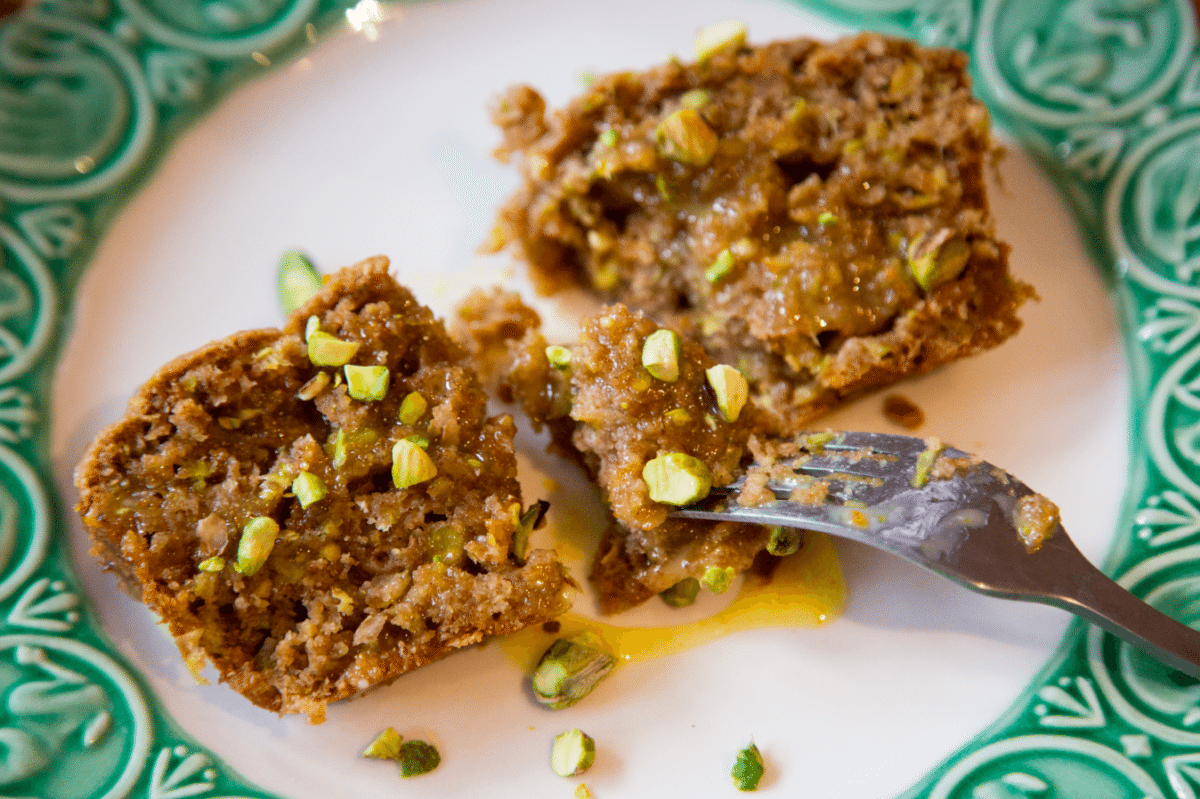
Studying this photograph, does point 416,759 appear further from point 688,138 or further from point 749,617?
point 688,138

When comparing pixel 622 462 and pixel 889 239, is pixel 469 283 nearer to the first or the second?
pixel 622 462

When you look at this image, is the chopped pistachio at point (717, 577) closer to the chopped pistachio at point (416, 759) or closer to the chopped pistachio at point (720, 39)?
the chopped pistachio at point (416, 759)

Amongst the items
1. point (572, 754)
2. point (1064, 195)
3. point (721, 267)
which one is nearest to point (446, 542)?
point (572, 754)

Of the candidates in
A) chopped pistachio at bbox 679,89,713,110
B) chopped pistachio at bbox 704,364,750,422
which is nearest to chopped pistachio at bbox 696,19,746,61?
chopped pistachio at bbox 679,89,713,110

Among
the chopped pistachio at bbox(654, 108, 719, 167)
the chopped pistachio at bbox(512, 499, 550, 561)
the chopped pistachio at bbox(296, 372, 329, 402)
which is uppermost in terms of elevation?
the chopped pistachio at bbox(654, 108, 719, 167)

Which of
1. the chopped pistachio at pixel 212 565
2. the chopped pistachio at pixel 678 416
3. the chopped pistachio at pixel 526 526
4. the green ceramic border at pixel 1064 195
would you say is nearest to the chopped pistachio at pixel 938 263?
the green ceramic border at pixel 1064 195

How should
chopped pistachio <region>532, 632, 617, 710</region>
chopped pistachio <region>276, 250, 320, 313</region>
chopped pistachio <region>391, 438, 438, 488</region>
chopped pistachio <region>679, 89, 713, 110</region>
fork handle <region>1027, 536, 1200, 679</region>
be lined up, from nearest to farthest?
fork handle <region>1027, 536, 1200, 679</region> < chopped pistachio <region>391, 438, 438, 488</region> < chopped pistachio <region>532, 632, 617, 710</region> < chopped pistachio <region>679, 89, 713, 110</region> < chopped pistachio <region>276, 250, 320, 313</region>

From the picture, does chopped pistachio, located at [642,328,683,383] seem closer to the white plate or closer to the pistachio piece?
the white plate

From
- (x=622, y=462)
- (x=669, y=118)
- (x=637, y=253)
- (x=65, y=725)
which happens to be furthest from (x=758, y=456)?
(x=65, y=725)
